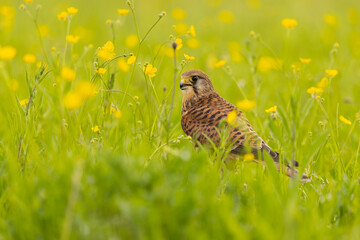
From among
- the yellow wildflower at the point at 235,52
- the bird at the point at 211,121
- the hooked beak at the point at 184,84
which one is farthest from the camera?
the yellow wildflower at the point at 235,52

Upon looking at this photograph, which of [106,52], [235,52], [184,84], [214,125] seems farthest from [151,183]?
[235,52]

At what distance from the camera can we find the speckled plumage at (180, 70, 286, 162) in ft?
12.0

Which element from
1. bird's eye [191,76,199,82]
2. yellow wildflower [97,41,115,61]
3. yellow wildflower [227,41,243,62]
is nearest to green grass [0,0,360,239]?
yellow wildflower [97,41,115,61]

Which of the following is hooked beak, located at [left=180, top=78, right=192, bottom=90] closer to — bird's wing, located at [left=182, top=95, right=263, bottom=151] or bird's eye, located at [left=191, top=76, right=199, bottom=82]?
bird's eye, located at [left=191, top=76, right=199, bottom=82]

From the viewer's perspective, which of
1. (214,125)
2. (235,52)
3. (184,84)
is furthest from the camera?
(235,52)

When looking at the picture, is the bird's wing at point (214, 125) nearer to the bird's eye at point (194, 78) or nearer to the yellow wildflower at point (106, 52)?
the bird's eye at point (194, 78)

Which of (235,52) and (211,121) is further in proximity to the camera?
(235,52)

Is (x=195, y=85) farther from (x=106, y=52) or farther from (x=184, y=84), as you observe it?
(x=106, y=52)

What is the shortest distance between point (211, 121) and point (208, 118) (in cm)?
6

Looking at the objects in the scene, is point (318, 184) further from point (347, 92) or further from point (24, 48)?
point (24, 48)

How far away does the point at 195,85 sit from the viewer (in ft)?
14.7

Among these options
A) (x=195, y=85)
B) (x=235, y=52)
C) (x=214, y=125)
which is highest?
(x=235, y=52)

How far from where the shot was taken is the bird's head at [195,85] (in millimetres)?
4480

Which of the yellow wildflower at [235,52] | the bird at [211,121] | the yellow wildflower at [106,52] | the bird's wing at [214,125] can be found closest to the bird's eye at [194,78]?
the bird at [211,121]
